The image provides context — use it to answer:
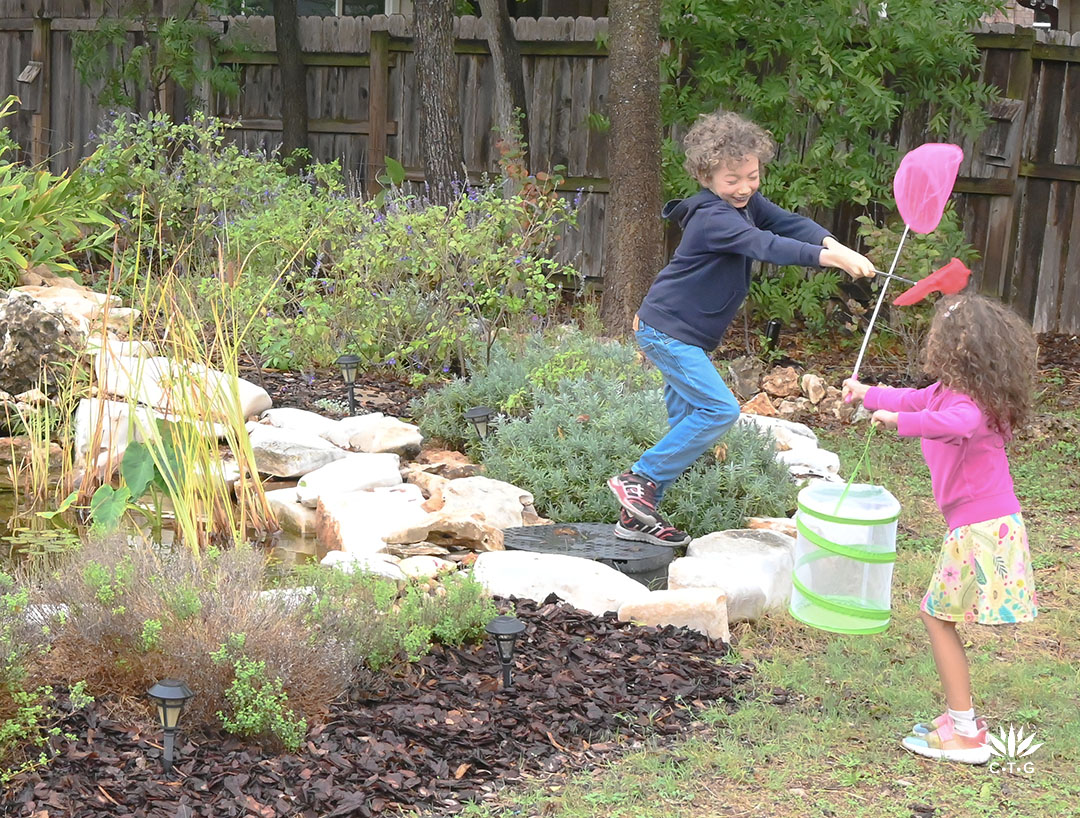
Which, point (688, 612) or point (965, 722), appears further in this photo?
point (688, 612)

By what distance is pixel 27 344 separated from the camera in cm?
649

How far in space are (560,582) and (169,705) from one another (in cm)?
169

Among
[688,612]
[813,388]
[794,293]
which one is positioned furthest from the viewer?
[794,293]

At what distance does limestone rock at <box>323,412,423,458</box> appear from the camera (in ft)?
19.8

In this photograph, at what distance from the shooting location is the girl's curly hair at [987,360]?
3.44 m

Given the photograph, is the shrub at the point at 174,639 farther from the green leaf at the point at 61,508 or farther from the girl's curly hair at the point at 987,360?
the girl's curly hair at the point at 987,360

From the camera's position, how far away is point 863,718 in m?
3.69

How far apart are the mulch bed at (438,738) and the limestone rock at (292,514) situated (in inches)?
62.3

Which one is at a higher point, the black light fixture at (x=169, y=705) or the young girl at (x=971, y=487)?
the young girl at (x=971, y=487)

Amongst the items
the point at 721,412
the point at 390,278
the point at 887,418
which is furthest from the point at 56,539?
the point at 887,418

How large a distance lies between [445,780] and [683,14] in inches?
280

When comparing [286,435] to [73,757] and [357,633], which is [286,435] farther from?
[73,757]

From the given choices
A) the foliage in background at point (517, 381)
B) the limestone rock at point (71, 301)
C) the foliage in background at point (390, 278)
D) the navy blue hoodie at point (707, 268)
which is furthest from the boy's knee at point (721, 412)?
the limestone rock at point (71, 301)

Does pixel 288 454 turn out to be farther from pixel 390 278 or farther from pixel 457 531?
pixel 390 278
